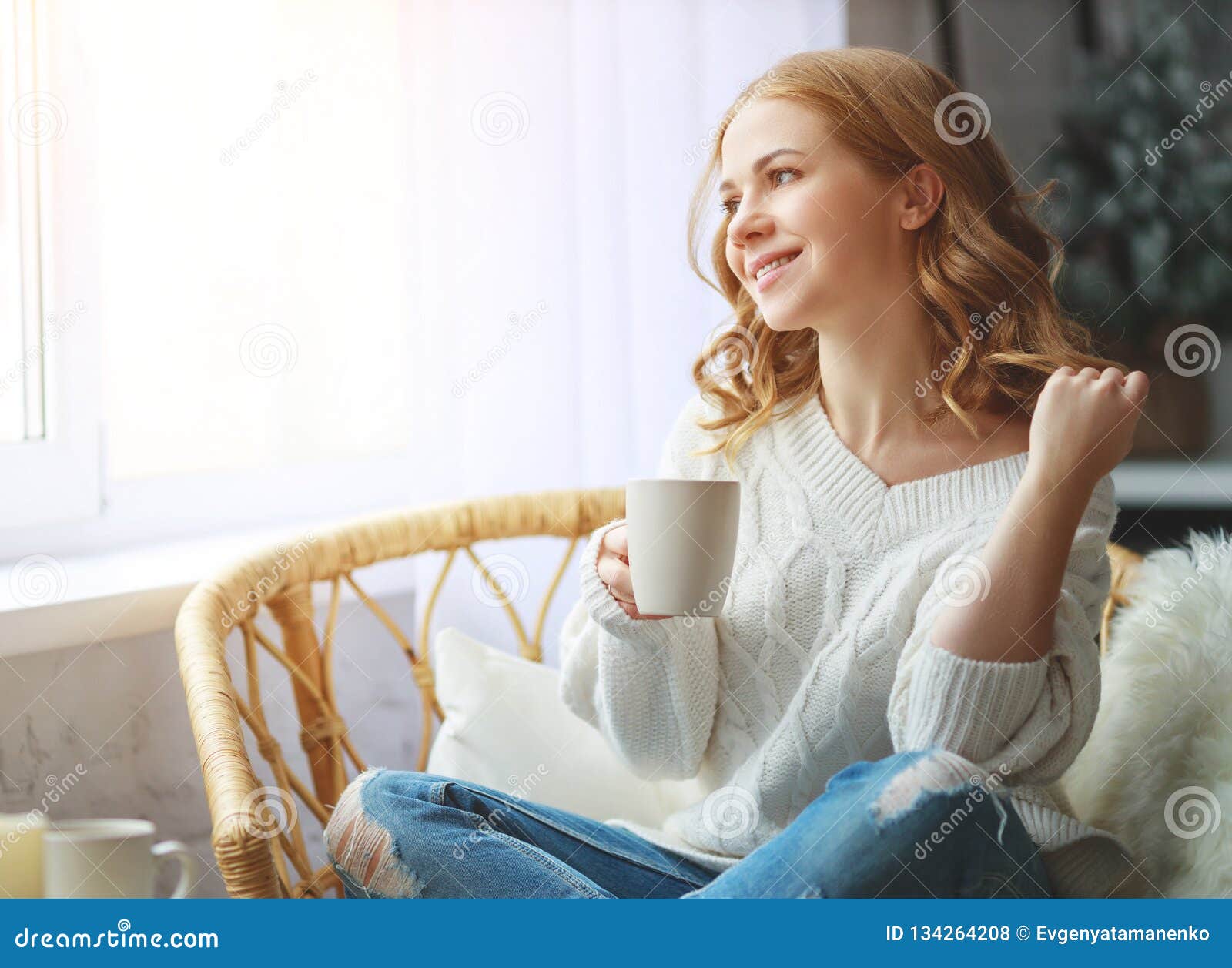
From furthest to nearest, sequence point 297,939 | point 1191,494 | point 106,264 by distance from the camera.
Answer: point 1191,494 → point 106,264 → point 297,939

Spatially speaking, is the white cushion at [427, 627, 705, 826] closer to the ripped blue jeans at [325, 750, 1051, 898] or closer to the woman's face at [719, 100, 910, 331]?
the ripped blue jeans at [325, 750, 1051, 898]

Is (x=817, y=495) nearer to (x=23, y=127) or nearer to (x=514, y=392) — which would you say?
(x=514, y=392)

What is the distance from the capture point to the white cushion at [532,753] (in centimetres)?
124

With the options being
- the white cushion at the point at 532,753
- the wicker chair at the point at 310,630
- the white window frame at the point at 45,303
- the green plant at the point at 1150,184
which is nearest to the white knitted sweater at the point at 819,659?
the white cushion at the point at 532,753

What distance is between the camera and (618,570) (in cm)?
97

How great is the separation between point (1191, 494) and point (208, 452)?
1883mm

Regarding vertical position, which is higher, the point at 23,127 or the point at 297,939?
the point at 23,127

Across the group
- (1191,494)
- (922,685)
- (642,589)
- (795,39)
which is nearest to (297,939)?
(642,589)

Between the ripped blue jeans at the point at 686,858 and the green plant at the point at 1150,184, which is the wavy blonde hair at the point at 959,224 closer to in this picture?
the ripped blue jeans at the point at 686,858

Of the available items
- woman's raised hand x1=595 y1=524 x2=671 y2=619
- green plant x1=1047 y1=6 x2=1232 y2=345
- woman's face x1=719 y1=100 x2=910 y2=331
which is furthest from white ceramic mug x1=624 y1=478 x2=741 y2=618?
green plant x1=1047 y1=6 x2=1232 y2=345

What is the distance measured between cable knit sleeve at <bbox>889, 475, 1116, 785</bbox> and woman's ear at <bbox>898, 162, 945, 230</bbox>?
0.30 metres

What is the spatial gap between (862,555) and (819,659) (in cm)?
10

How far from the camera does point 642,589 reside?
87 centimetres

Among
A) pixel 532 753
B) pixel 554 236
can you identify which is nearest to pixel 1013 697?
pixel 532 753
